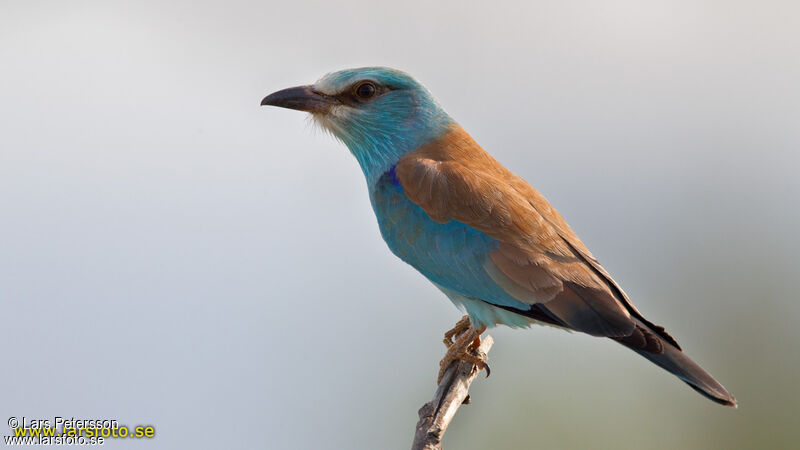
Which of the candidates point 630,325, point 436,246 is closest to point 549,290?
point 630,325

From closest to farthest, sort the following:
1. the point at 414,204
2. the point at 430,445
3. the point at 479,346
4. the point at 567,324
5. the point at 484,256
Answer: the point at 430,445 < the point at 567,324 < the point at 484,256 < the point at 414,204 < the point at 479,346

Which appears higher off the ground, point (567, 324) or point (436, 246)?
point (436, 246)

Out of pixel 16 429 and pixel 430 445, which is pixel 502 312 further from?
pixel 16 429

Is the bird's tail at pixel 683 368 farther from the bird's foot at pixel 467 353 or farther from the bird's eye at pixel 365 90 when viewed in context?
the bird's eye at pixel 365 90

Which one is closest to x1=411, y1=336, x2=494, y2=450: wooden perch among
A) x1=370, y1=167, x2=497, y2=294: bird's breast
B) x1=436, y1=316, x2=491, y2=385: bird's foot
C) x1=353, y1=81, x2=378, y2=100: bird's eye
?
x1=436, y1=316, x2=491, y2=385: bird's foot

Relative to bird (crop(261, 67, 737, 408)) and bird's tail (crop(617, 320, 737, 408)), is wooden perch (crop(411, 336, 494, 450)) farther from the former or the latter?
bird's tail (crop(617, 320, 737, 408))

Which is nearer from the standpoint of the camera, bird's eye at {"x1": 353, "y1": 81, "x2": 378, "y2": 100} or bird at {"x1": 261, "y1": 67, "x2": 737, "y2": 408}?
bird at {"x1": 261, "y1": 67, "x2": 737, "y2": 408}
